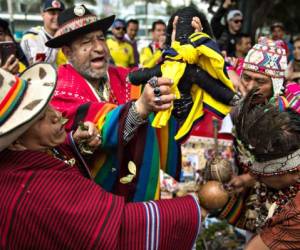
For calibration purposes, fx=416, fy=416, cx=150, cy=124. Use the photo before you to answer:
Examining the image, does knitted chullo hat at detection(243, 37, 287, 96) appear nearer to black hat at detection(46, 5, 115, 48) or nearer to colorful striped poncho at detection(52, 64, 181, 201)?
colorful striped poncho at detection(52, 64, 181, 201)

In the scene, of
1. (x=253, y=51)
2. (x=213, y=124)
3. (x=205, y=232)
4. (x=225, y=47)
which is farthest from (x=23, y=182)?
(x=225, y=47)

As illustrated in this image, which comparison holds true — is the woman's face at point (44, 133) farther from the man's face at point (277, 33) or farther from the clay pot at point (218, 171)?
the man's face at point (277, 33)

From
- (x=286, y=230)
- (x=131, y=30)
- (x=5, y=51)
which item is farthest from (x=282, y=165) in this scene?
(x=131, y=30)

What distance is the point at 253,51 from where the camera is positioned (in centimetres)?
291

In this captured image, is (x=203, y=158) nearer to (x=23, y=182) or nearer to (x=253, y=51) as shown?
(x=253, y=51)

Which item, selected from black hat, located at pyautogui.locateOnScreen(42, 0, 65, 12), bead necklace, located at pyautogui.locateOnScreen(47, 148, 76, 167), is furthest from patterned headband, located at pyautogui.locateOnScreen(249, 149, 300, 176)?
black hat, located at pyautogui.locateOnScreen(42, 0, 65, 12)

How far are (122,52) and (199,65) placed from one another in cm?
618

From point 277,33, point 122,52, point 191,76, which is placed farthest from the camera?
point 277,33

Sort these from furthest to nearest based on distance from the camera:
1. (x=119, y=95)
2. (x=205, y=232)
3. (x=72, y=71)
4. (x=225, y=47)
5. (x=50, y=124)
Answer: (x=225, y=47) → (x=205, y=232) → (x=119, y=95) → (x=72, y=71) → (x=50, y=124)

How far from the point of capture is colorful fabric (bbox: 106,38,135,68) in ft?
26.6

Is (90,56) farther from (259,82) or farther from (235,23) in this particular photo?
(235,23)

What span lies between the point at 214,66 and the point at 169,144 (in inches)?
21.1

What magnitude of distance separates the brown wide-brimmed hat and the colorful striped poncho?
0.50 m

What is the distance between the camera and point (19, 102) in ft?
4.82
